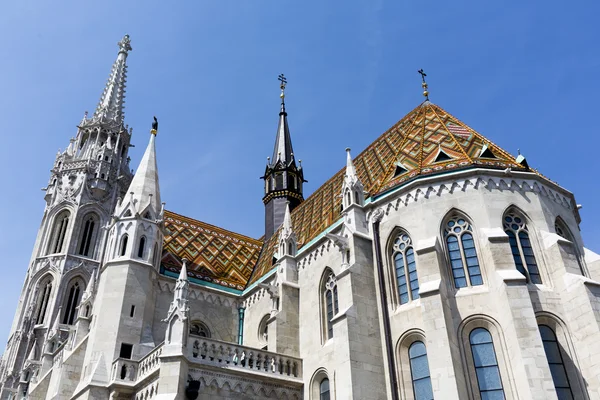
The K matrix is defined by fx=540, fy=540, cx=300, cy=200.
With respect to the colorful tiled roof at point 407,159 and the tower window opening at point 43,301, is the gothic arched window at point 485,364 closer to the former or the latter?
the colorful tiled roof at point 407,159

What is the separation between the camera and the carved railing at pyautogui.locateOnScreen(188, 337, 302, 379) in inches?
627

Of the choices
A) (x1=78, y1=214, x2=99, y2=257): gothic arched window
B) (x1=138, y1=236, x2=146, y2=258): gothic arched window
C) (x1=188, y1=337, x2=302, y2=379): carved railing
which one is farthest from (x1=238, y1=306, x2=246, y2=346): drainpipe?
(x1=78, y1=214, x2=99, y2=257): gothic arched window

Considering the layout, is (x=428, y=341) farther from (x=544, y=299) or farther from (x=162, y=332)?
(x=162, y=332)

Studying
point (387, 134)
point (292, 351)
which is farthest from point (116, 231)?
point (387, 134)

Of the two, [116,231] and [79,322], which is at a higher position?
[116,231]

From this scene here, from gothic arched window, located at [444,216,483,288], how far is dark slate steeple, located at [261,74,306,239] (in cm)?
1589

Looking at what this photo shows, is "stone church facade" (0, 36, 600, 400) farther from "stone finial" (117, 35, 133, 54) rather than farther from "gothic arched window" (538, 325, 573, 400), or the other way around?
"stone finial" (117, 35, 133, 54)

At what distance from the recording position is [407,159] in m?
19.5

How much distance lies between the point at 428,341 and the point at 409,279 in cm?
262

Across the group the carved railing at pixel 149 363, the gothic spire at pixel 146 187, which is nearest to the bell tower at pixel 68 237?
the gothic spire at pixel 146 187

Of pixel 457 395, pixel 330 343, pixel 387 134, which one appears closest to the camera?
pixel 457 395

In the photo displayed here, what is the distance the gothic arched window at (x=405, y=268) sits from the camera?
16.5 metres

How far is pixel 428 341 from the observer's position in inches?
566

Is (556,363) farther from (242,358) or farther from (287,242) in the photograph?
(287,242)
